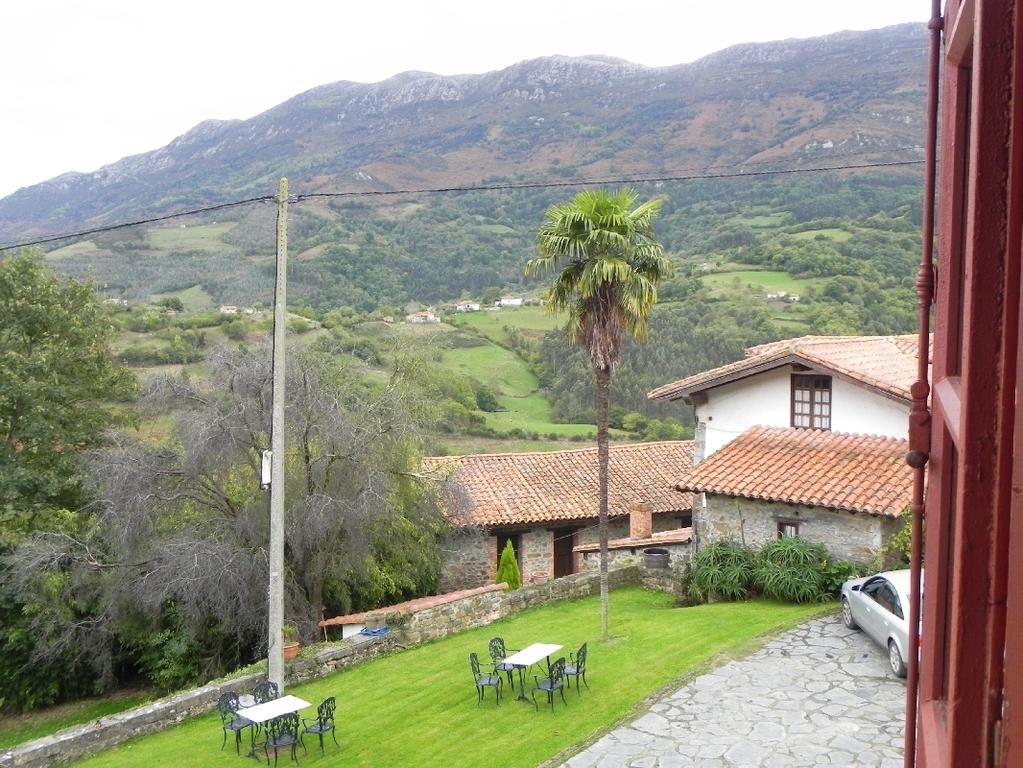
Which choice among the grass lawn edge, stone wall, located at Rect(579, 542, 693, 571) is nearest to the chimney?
stone wall, located at Rect(579, 542, 693, 571)

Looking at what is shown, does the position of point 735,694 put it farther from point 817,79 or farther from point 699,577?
point 817,79

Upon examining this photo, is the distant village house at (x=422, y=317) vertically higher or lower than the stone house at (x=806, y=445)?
higher

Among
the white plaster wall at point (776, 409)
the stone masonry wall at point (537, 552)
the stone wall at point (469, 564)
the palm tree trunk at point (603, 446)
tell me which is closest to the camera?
the palm tree trunk at point (603, 446)

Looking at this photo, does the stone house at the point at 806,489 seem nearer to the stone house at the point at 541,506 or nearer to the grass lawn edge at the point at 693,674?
the grass lawn edge at the point at 693,674

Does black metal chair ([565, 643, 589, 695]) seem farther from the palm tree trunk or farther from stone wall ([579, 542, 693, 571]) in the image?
stone wall ([579, 542, 693, 571])

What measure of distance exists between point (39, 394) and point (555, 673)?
1698cm

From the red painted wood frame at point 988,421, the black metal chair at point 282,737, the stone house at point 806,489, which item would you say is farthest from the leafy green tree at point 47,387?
the red painted wood frame at point 988,421

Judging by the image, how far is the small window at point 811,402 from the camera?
19234mm

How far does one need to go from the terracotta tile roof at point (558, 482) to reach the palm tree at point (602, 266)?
29.5 feet

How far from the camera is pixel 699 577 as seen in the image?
18000 millimetres

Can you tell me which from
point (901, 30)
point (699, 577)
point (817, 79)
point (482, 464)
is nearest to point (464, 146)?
point (817, 79)

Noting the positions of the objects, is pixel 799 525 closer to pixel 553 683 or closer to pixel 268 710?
pixel 553 683

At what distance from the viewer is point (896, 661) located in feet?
39.2

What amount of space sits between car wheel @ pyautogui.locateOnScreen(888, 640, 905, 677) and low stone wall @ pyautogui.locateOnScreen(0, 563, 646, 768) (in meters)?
7.97
